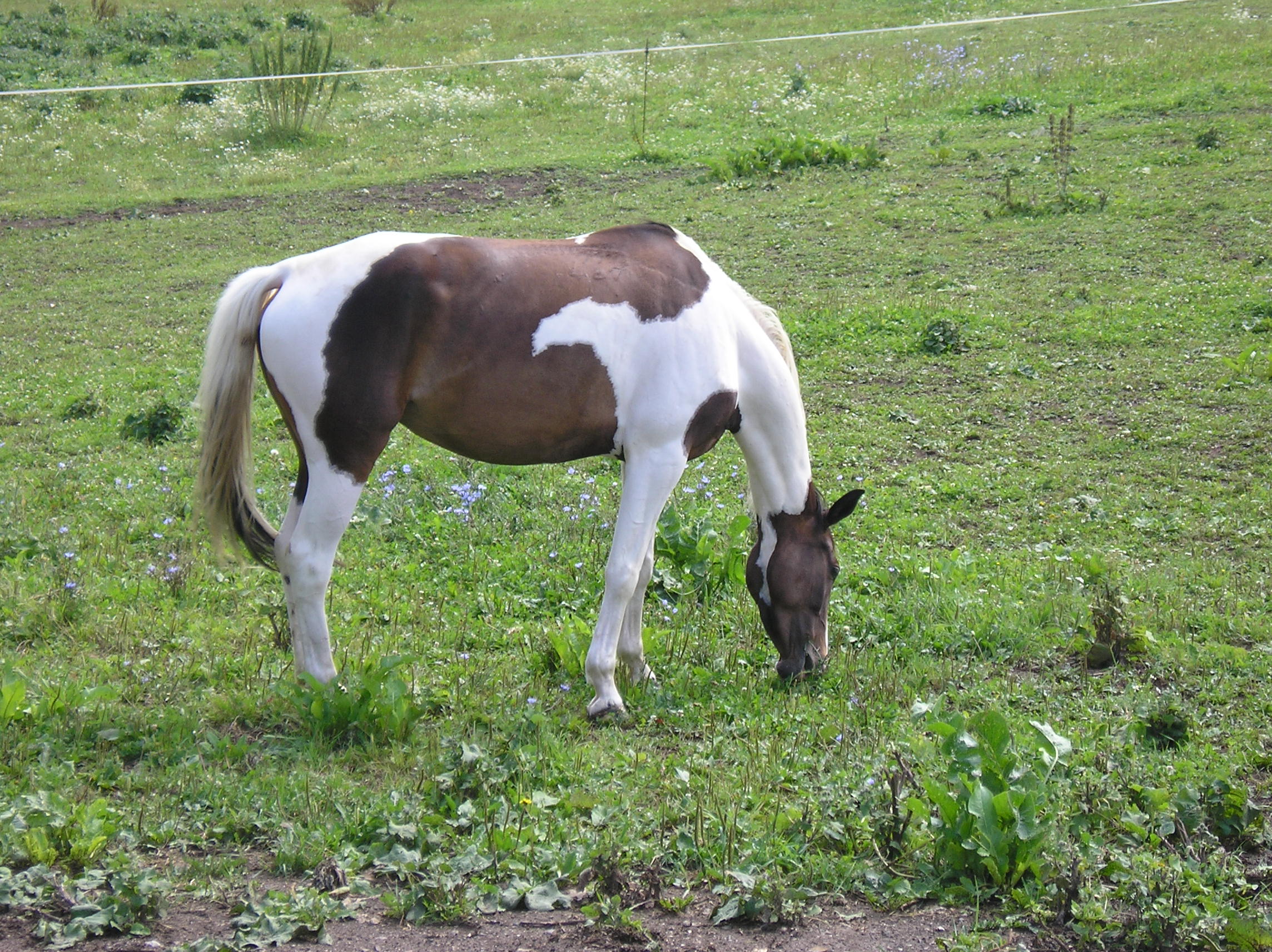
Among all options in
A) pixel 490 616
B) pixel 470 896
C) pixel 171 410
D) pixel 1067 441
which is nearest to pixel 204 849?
pixel 470 896

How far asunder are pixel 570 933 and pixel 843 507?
2.22 metres

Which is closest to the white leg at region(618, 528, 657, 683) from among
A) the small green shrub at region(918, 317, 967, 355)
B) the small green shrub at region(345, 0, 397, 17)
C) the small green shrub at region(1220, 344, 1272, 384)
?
the small green shrub at region(918, 317, 967, 355)

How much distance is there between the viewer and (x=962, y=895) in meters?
3.29

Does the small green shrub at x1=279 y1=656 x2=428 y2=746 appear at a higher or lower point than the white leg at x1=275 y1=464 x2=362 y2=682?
lower

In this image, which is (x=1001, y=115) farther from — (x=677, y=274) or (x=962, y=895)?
(x=962, y=895)

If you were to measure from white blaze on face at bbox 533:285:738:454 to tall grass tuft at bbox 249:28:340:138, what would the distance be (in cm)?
1440

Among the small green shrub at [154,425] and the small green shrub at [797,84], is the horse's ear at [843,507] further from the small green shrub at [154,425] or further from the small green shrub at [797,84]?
the small green shrub at [797,84]

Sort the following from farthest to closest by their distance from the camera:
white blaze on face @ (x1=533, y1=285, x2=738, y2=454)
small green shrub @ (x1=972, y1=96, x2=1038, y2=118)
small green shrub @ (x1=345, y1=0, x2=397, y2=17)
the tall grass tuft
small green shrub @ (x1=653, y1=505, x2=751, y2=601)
Result: small green shrub @ (x1=345, y1=0, x2=397, y2=17)
the tall grass tuft
small green shrub @ (x1=972, y1=96, x2=1038, y2=118)
small green shrub @ (x1=653, y1=505, x2=751, y2=601)
white blaze on face @ (x1=533, y1=285, x2=738, y2=454)

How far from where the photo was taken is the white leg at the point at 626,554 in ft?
14.8

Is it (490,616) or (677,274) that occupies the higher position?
(677,274)

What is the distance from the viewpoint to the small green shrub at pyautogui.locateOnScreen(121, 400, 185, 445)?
7.67m

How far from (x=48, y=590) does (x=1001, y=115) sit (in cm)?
1518

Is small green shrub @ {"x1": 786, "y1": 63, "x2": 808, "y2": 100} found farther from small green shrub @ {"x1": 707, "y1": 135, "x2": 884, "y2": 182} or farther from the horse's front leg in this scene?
the horse's front leg

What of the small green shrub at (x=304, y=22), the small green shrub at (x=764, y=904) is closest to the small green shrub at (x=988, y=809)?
the small green shrub at (x=764, y=904)
